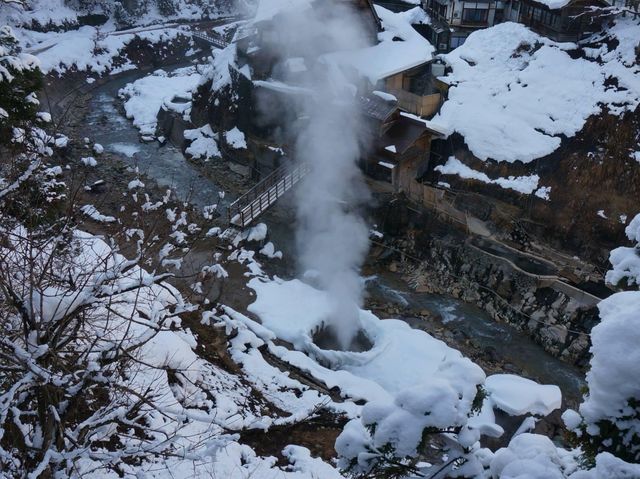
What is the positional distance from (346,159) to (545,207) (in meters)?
9.16

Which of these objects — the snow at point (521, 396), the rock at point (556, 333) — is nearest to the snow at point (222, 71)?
the rock at point (556, 333)

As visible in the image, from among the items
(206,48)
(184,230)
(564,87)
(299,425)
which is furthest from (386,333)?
(206,48)

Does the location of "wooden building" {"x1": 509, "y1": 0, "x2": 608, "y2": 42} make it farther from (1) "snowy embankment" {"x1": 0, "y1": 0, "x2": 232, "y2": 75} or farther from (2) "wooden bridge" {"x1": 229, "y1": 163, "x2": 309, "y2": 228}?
(1) "snowy embankment" {"x1": 0, "y1": 0, "x2": 232, "y2": 75}

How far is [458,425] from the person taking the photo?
545 cm

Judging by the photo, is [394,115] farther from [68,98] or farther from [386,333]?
[68,98]

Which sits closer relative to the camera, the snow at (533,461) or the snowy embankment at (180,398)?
the snow at (533,461)

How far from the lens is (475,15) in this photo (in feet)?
102

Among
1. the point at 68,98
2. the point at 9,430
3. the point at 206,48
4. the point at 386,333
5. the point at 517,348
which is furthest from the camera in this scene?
the point at 206,48

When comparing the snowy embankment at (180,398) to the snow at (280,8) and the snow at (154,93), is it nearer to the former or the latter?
the snow at (280,8)

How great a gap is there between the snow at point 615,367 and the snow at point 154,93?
31.2 m

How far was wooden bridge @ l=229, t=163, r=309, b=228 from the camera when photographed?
22.1 metres

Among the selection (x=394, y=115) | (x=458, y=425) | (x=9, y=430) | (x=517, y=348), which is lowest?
(x=517, y=348)

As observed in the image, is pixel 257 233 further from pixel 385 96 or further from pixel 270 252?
pixel 385 96

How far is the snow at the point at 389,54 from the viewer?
2669 centimetres
